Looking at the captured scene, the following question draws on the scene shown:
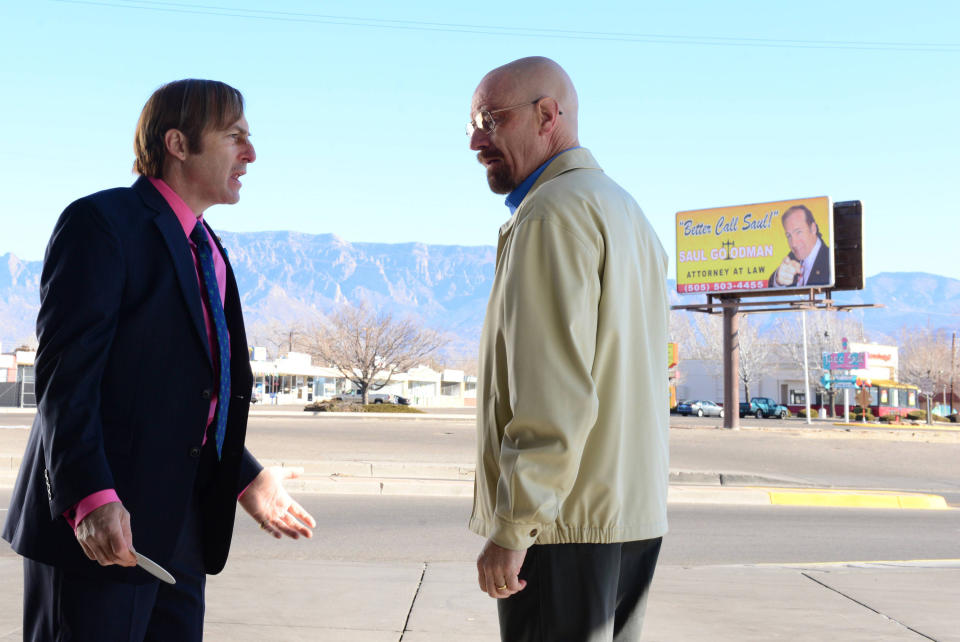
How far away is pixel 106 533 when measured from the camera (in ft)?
6.52

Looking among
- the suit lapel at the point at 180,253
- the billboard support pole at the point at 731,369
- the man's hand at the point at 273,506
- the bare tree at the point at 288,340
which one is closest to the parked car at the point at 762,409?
the billboard support pole at the point at 731,369

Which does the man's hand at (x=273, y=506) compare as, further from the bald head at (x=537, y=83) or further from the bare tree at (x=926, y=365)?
the bare tree at (x=926, y=365)

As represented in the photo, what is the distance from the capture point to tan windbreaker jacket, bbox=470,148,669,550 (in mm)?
2021

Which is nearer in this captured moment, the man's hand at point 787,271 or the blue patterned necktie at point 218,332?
the blue patterned necktie at point 218,332

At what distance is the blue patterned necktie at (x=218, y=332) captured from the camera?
2365mm

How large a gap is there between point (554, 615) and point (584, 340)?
2.05 ft

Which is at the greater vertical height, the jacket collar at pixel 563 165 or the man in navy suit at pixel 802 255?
the man in navy suit at pixel 802 255

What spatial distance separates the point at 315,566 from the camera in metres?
6.62

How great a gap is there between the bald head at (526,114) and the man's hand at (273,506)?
111cm

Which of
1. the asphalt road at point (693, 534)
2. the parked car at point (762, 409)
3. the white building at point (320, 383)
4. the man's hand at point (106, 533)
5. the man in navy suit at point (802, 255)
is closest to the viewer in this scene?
the man's hand at point (106, 533)

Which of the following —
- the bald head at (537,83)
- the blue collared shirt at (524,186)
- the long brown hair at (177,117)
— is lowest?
the blue collared shirt at (524,186)

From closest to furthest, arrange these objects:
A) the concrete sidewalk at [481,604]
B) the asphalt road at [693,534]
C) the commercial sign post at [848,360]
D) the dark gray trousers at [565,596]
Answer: the dark gray trousers at [565,596] → the concrete sidewalk at [481,604] → the asphalt road at [693,534] → the commercial sign post at [848,360]

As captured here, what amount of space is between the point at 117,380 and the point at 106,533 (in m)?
0.34

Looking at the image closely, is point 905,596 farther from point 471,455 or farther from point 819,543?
point 471,455
